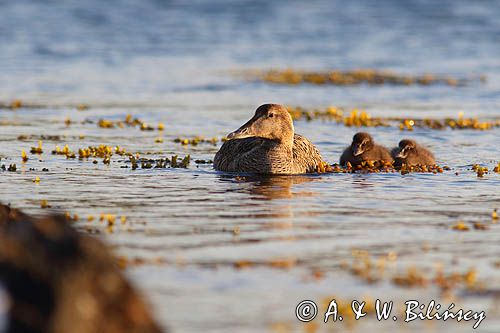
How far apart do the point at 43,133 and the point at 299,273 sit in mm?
10114

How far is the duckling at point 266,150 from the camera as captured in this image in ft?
46.3

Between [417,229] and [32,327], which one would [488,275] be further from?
[32,327]

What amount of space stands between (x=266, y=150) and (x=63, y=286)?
8.93 metres

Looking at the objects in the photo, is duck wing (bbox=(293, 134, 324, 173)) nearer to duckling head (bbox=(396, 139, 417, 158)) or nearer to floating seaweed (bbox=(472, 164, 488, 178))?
duckling head (bbox=(396, 139, 417, 158))

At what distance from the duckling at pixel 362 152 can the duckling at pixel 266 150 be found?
71 cm

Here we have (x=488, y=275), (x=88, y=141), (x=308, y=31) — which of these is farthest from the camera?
(x=308, y=31)

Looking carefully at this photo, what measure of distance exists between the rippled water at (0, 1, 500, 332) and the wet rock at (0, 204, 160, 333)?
4.42 ft

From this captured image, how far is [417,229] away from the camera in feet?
32.9

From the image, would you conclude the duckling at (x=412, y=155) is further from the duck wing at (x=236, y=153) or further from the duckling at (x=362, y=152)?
the duck wing at (x=236, y=153)

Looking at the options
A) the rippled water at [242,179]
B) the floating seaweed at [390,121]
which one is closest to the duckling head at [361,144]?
the rippled water at [242,179]

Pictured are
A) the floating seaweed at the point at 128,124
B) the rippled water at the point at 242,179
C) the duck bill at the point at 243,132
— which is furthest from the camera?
the floating seaweed at the point at 128,124

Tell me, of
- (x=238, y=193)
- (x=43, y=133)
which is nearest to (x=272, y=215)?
(x=238, y=193)

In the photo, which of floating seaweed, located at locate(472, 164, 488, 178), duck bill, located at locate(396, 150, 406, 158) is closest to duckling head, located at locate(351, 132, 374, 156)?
duck bill, located at locate(396, 150, 406, 158)

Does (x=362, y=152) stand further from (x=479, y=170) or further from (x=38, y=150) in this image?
(x=38, y=150)
